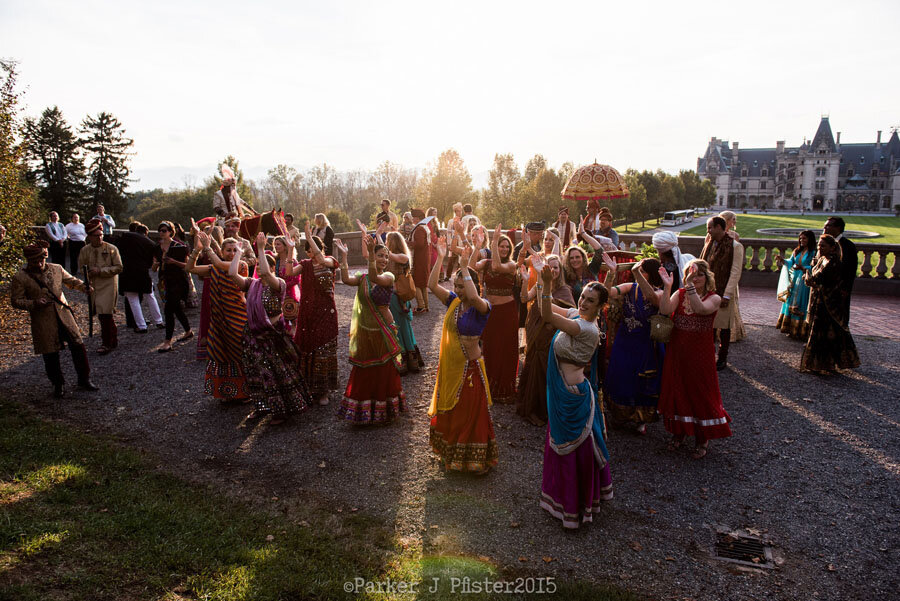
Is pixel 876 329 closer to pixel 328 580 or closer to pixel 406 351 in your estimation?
pixel 406 351

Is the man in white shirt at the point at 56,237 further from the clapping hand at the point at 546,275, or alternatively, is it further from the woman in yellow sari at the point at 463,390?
the clapping hand at the point at 546,275

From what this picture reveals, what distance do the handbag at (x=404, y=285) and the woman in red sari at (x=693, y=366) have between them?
3.00 metres

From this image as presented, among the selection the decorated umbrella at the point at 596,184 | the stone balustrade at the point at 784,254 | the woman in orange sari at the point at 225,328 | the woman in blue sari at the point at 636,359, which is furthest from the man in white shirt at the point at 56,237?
the woman in blue sari at the point at 636,359

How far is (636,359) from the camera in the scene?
19.6 feet

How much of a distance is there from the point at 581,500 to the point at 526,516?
19.9 inches

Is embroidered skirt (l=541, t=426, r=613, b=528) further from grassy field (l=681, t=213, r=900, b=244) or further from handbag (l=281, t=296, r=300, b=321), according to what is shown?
grassy field (l=681, t=213, r=900, b=244)

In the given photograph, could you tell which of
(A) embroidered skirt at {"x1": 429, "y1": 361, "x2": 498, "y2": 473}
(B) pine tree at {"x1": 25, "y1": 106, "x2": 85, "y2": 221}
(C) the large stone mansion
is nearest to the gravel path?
(A) embroidered skirt at {"x1": 429, "y1": 361, "x2": 498, "y2": 473}

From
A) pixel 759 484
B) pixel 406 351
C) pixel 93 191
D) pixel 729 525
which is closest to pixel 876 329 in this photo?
pixel 759 484

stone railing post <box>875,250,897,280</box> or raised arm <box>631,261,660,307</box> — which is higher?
raised arm <box>631,261,660,307</box>

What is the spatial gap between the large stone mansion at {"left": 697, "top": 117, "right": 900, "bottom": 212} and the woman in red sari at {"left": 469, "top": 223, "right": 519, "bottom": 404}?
372 feet

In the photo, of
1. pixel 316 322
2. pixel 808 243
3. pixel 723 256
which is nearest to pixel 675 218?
pixel 808 243

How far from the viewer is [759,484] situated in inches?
200

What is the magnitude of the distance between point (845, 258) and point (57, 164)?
2414 inches

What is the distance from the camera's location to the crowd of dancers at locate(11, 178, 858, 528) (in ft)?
14.6
